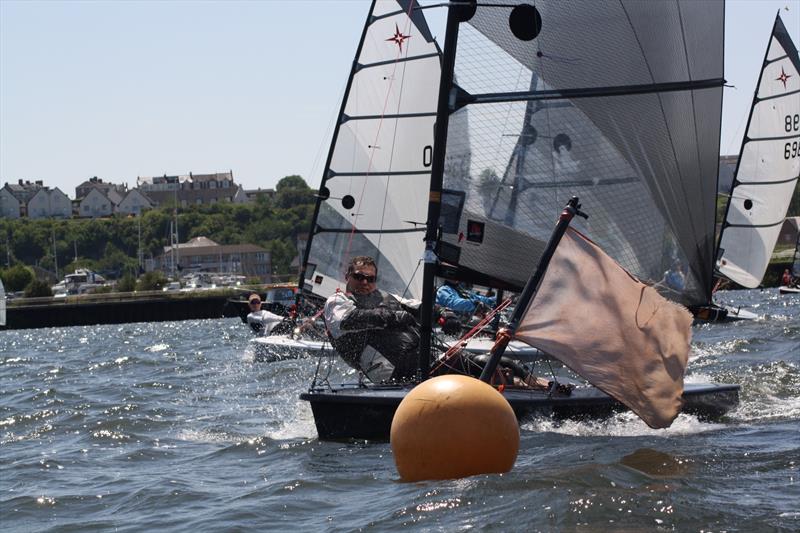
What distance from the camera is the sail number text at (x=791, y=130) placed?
99.3 ft

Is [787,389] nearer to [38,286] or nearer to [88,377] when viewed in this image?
[88,377]

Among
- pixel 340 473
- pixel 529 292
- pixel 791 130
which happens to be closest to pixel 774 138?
pixel 791 130

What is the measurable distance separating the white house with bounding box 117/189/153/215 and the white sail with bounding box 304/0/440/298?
129798 mm

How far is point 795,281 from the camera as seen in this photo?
40438mm

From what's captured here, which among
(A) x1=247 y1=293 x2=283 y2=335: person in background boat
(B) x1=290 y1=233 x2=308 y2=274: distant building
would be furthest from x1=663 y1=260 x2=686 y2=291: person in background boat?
(B) x1=290 y1=233 x2=308 y2=274: distant building

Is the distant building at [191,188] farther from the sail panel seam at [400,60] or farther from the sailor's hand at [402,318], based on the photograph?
the sailor's hand at [402,318]

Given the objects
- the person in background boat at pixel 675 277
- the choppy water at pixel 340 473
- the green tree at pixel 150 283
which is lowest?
the green tree at pixel 150 283

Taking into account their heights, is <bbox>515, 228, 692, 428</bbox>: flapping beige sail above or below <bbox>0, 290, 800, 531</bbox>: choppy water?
above

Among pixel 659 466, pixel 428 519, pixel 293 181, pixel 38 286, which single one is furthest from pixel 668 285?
pixel 293 181

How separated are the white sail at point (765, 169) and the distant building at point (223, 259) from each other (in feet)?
247

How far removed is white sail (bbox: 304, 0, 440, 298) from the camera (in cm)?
1919

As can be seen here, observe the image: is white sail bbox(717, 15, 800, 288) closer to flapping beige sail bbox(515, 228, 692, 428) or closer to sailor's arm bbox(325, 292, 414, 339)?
sailor's arm bbox(325, 292, 414, 339)

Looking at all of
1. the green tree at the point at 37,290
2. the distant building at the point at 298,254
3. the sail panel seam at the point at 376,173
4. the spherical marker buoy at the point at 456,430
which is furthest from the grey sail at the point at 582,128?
the distant building at the point at 298,254

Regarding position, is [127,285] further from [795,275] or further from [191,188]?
[191,188]
